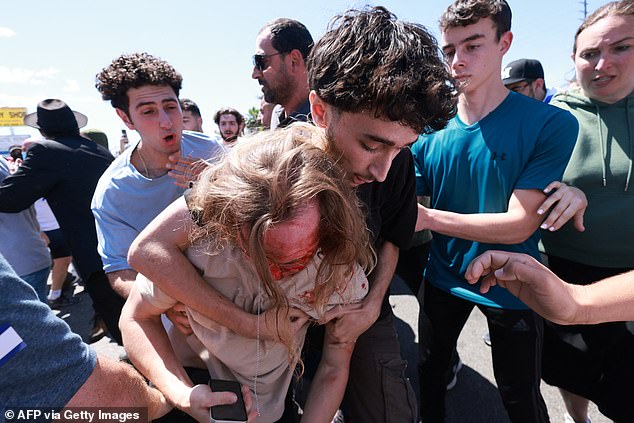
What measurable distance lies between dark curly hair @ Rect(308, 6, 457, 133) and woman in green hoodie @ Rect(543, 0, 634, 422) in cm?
102

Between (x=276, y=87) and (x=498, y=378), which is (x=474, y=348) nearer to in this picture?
(x=498, y=378)

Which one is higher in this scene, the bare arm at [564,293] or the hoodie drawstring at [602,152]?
the hoodie drawstring at [602,152]

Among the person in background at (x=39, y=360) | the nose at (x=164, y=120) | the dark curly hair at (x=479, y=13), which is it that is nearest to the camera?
the person in background at (x=39, y=360)

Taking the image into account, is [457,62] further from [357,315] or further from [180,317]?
[180,317]

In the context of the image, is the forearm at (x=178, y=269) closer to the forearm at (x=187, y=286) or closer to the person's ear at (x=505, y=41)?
the forearm at (x=187, y=286)

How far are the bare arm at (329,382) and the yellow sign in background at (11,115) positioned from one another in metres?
45.9

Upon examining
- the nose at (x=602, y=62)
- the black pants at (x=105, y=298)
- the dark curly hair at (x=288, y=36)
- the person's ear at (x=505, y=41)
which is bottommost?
the black pants at (x=105, y=298)

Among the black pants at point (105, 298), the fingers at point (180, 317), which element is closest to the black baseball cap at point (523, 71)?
the fingers at point (180, 317)

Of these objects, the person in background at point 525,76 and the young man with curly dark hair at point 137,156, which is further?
the person in background at point 525,76

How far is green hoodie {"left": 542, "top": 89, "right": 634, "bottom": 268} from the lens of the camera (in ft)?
5.40

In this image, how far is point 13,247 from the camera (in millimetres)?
2707

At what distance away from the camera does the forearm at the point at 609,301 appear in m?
1.16

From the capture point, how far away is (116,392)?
3.36 ft

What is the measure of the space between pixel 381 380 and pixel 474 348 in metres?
2.03
